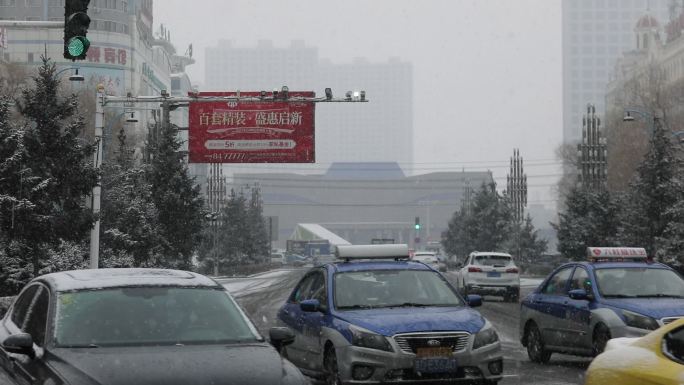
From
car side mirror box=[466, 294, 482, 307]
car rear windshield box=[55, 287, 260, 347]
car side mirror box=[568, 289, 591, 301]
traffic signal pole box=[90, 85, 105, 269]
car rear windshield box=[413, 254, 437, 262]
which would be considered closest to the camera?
car rear windshield box=[55, 287, 260, 347]

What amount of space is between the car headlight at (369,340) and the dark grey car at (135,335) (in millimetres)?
3218

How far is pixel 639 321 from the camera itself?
14406mm

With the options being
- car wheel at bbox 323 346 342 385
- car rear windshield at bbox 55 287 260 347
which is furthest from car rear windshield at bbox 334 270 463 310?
car rear windshield at bbox 55 287 260 347

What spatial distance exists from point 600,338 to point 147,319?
8207mm

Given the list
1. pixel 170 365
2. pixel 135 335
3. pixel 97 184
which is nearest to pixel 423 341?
pixel 135 335

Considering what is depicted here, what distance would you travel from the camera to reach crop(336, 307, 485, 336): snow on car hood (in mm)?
11938

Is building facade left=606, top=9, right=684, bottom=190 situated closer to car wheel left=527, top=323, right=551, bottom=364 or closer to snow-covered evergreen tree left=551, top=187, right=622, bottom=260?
snow-covered evergreen tree left=551, top=187, right=622, bottom=260

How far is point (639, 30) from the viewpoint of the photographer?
158375mm

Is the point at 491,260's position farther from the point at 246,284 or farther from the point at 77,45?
the point at 77,45

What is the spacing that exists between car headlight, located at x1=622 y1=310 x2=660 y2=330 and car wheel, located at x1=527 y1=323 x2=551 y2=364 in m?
2.20

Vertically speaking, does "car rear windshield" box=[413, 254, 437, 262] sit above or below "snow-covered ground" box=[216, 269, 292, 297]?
above

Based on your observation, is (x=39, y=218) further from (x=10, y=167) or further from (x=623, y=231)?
(x=623, y=231)

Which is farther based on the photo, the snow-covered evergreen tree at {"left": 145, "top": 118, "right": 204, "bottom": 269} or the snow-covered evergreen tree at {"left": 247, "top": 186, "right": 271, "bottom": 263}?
the snow-covered evergreen tree at {"left": 247, "top": 186, "right": 271, "bottom": 263}

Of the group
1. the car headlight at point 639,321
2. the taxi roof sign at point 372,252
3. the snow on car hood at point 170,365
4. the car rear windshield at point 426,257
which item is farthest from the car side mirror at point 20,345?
the car rear windshield at point 426,257
